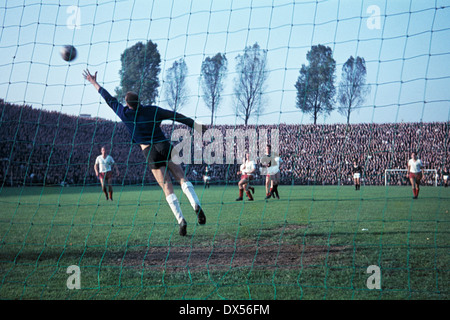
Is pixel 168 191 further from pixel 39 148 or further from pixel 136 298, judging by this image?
pixel 39 148

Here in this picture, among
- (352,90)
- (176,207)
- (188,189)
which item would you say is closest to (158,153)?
(188,189)

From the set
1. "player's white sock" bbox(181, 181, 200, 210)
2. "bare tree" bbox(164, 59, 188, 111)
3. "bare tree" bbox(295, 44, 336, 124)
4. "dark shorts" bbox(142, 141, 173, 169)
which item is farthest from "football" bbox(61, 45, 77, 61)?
"bare tree" bbox(295, 44, 336, 124)

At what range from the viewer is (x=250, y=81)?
23.2 feet

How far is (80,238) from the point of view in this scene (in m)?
6.39

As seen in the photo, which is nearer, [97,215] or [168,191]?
[168,191]

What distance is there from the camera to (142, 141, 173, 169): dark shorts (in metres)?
5.54

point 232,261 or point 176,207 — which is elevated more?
point 176,207

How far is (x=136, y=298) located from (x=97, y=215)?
6.56 m

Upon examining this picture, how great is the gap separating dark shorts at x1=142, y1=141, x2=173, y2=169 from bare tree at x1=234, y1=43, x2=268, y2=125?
1450 mm

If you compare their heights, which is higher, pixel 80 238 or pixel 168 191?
pixel 168 191

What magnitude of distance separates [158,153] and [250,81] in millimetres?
2454

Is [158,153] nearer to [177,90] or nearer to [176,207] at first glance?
[176,207]

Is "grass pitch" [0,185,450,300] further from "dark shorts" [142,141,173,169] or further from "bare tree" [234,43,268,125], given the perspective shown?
"bare tree" [234,43,268,125]
